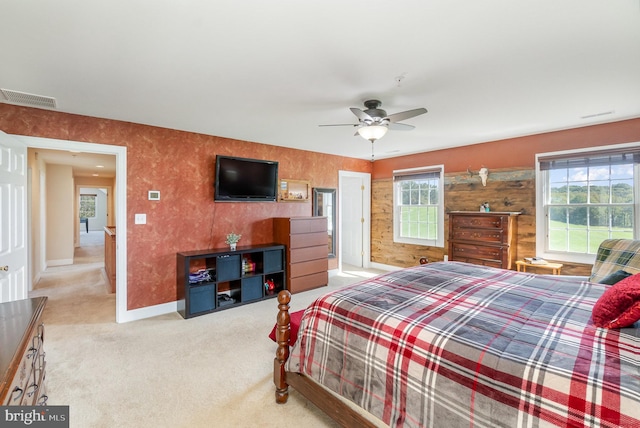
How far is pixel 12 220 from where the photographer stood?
2.67 meters

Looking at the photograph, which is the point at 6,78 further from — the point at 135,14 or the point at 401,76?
the point at 401,76

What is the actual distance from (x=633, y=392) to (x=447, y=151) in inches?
185

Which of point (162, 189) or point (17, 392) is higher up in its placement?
point (162, 189)

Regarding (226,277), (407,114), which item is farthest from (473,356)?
(226,277)

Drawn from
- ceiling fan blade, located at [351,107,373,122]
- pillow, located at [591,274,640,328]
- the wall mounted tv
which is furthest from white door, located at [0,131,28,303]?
pillow, located at [591,274,640,328]

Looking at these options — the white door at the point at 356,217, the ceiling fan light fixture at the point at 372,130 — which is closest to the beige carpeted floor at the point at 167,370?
the ceiling fan light fixture at the point at 372,130

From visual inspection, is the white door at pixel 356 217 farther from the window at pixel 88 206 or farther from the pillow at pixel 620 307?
the window at pixel 88 206

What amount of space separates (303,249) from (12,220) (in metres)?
3.34

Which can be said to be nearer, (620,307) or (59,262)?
(620,307)

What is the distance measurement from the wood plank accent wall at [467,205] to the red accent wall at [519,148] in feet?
0.49

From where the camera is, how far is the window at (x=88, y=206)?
49.1 feet

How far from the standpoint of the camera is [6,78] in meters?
2.39

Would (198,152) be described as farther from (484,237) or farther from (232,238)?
(484,237)

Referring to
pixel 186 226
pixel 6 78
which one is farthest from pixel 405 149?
pixel 6 78
